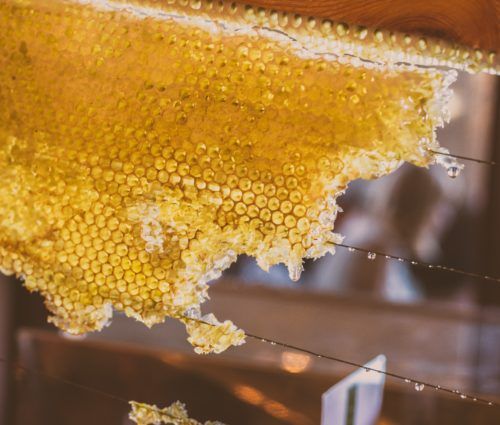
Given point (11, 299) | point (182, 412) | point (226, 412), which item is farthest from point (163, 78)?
point (11, 299)

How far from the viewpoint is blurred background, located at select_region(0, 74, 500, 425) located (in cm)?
132

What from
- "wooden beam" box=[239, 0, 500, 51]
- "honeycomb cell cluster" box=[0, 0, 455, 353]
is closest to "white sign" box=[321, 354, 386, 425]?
"honeycomb cell cluster" box=[0, 0, 455, 353]

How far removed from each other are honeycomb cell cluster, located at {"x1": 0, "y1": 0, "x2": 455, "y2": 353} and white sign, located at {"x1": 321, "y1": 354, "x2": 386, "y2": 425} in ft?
0.41

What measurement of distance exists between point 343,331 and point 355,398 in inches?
67.5

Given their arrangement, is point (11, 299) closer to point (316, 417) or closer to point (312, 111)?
point (316, 417)

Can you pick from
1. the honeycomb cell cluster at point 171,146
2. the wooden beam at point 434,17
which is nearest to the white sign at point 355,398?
the honeycomb cell cluster at point 171,146

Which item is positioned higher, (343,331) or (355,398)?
(343,331)

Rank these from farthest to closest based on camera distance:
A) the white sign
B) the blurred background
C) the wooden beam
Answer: the blurred background → the white sign → the wooden beam

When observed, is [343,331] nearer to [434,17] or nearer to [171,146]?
[171,146]

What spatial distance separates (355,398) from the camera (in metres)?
0.76

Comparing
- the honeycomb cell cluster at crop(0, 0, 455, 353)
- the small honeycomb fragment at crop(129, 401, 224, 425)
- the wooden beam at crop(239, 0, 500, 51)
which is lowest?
the small honeycomb fragment at crop(129, 401, 224, 425)

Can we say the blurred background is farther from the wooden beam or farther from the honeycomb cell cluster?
the wooden beam

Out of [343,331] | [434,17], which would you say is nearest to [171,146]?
[434,17]

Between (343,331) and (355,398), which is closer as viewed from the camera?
(355,398)
